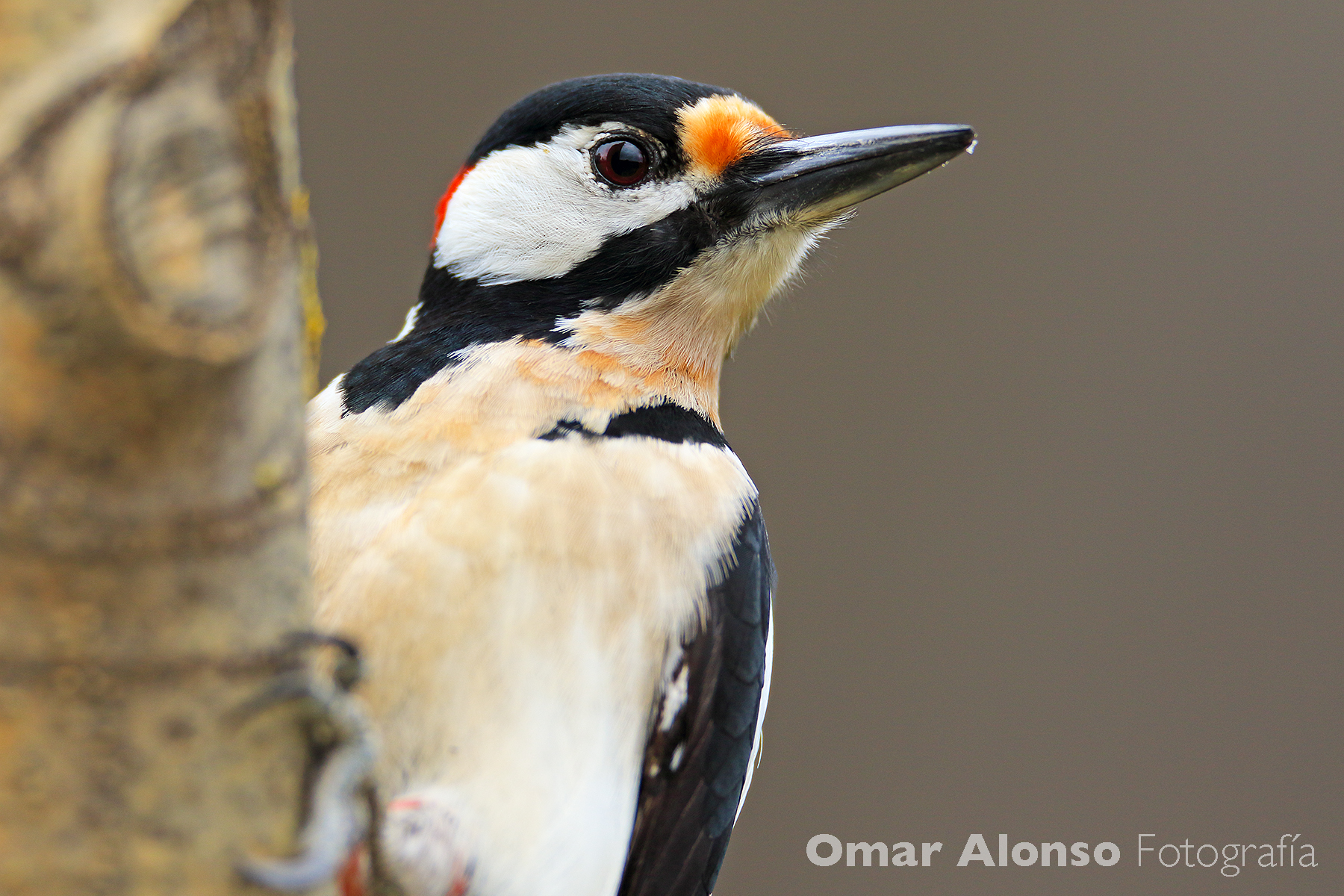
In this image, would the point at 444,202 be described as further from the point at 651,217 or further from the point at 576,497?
the point at 576,497

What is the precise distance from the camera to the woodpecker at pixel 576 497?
1.24 meters

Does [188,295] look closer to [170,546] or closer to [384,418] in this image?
[170,546]

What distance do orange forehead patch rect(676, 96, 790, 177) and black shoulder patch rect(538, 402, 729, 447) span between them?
381 millimetres

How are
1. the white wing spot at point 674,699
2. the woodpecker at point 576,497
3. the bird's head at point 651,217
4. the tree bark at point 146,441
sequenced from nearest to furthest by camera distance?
the tree bark at point 146,441 → the woodpecker at point 576,497 → the white wing spot at point 674,699 → the bird's head at point 651,217

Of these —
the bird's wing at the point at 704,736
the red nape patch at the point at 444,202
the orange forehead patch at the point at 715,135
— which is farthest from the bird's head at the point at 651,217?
the bird's wing at the point at 704,736

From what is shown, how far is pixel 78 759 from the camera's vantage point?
0.59 m

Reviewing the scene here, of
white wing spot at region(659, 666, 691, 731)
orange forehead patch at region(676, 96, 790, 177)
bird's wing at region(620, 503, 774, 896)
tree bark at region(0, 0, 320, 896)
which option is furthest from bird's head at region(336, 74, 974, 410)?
tree bark at region(0, 0, 320, 896)

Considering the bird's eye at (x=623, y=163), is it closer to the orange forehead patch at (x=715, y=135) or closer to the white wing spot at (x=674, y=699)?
the orange forehead patch at (x=715, y=135)

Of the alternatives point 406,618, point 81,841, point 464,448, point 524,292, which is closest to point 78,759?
point 81,841

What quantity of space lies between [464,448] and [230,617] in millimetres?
792

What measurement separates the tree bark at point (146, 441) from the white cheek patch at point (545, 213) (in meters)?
1.10

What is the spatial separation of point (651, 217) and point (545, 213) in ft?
0.54

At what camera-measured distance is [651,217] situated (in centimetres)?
171

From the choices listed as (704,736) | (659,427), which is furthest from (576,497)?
(704,736)
